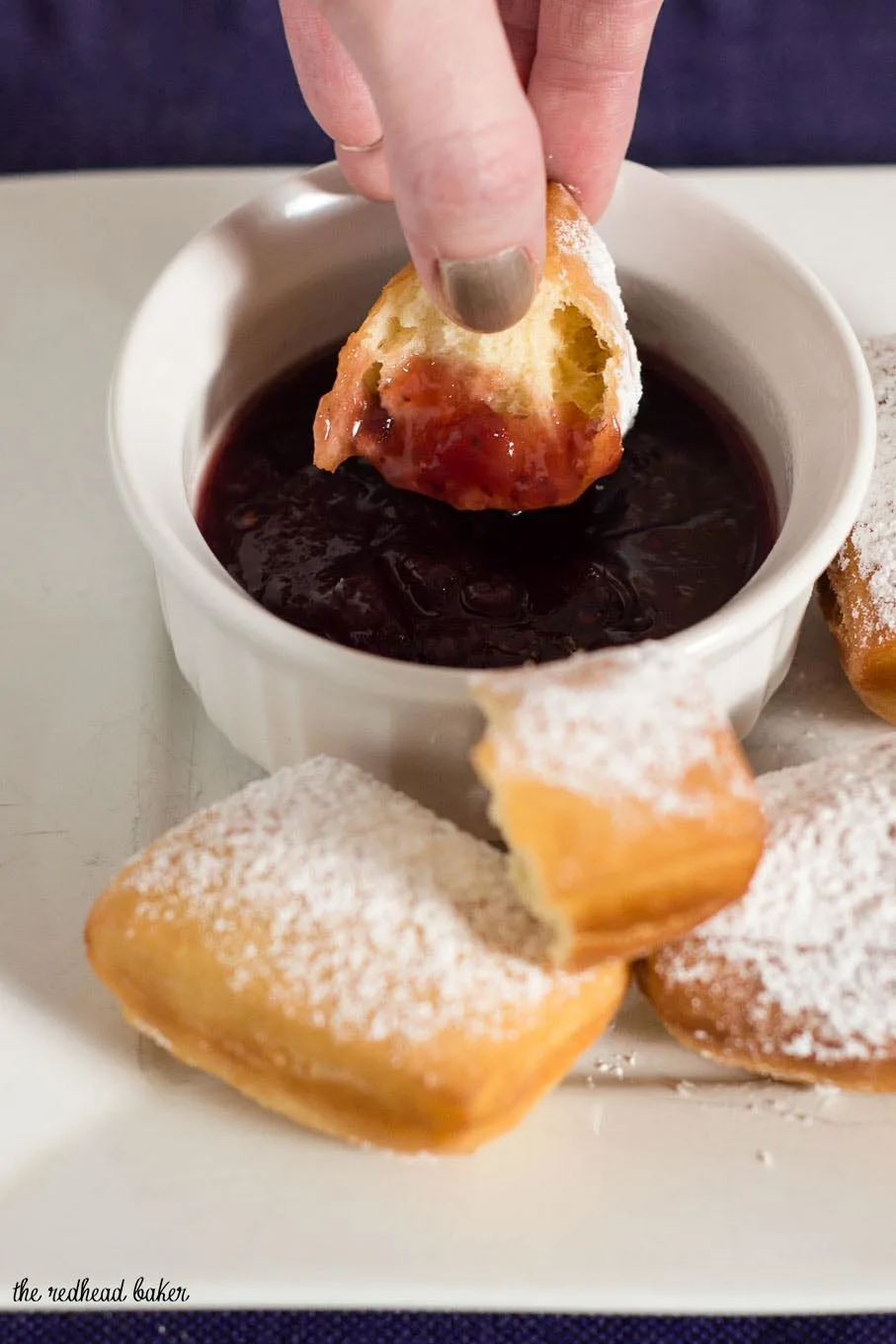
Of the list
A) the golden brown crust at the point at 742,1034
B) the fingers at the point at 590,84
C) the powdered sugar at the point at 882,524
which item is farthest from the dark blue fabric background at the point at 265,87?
the golden brown crust at the point at 742,1034

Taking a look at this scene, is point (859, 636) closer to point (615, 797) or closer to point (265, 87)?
point (615, 797)

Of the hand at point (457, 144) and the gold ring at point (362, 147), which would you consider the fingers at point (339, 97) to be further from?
the hand at point (457, 144)

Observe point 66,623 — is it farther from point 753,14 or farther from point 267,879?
point 753,14

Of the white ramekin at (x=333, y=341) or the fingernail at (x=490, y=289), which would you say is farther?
the white ramekin at (x=333, y=341)

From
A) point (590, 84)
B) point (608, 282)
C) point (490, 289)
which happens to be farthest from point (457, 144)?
point (590, 84)

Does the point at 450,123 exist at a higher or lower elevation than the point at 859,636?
higher

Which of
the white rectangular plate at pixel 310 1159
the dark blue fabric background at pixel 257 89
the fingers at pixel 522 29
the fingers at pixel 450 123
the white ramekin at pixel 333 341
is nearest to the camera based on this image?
the fingers at pixel 450 123
